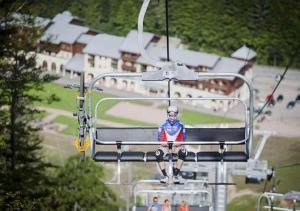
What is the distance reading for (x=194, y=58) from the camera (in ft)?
148

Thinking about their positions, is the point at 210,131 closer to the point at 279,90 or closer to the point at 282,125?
the point at 282,125

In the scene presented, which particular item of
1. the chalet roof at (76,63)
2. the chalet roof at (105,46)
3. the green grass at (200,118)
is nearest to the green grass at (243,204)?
the green grass at (200,118)

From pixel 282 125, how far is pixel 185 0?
14345 mm

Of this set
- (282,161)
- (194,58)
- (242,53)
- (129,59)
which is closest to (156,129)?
(282,161)

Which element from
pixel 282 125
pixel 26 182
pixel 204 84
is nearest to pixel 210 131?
pixel 26 182

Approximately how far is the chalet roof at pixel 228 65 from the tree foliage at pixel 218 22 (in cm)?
201

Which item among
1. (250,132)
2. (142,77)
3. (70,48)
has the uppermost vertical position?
(70,48)

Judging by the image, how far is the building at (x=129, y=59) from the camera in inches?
1730

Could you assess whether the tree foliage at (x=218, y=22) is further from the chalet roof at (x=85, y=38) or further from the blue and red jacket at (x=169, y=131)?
the blue and red jacket at (x=169, y=131)

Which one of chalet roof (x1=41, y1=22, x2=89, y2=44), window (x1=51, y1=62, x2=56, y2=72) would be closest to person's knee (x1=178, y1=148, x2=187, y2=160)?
window (x1=51, y1=62, x2=56, y2=72)

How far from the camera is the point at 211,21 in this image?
4781cm

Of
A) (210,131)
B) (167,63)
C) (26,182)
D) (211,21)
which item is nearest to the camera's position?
(167,63)

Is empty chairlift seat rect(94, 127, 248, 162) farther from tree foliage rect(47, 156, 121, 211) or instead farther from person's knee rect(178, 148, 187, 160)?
tree foliage rect(47, 156, 121, 211)

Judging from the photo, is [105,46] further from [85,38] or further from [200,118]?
[200,118]
